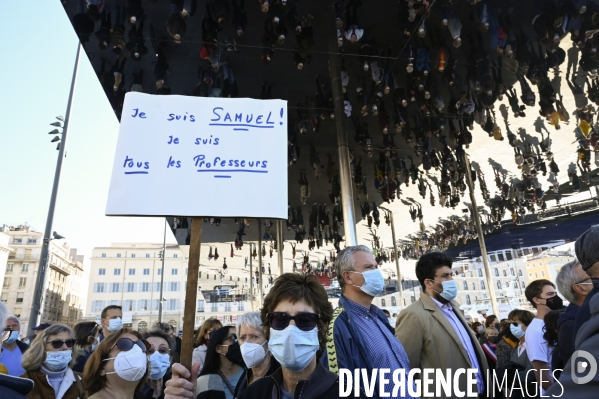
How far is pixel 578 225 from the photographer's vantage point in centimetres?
1766

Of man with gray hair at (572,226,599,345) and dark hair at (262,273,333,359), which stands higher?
man with gray hair at (572,226,599,345)

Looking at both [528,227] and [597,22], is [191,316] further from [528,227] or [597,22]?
[528,227]

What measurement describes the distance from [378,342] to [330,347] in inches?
17.9

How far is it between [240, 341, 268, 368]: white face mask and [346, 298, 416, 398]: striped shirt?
30.5 inches

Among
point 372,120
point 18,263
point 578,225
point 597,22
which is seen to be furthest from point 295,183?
point 18,263

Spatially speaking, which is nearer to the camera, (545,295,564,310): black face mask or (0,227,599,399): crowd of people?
(0,227,599,399): crowd of people

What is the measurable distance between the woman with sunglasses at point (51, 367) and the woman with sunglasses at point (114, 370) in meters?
0.97

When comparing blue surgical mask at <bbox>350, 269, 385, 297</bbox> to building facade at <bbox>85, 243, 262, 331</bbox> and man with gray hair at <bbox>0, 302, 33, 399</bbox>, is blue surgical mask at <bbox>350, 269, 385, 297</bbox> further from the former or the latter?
building facade at <bbox>85, 243, 262, 331</bbox>

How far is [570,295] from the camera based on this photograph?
10.0 feet

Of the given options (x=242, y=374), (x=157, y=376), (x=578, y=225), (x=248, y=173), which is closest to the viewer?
(x=248, y=173)

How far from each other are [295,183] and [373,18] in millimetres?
7014

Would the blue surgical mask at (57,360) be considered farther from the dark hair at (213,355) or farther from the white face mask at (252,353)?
the white face mask at (252,353)

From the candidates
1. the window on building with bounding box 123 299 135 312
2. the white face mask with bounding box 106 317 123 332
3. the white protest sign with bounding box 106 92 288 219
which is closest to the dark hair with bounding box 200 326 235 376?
the white protest sign with bounding box 106 92 288 219

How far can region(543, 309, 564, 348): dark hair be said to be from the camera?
3269 millimetres
